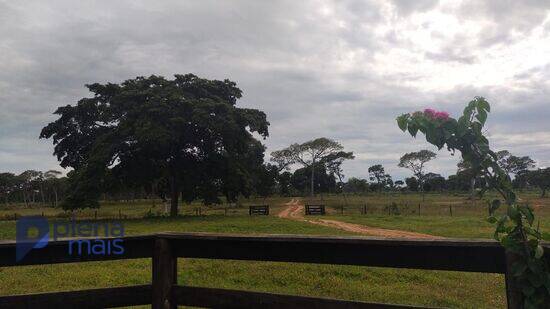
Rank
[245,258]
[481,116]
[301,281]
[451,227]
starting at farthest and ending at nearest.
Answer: [451,227]
[301,281]
[245,258]
[481,116]

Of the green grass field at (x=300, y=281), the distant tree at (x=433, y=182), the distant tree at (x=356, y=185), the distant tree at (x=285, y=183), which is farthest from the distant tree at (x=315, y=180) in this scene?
the green grass field at (x=300, y=281)

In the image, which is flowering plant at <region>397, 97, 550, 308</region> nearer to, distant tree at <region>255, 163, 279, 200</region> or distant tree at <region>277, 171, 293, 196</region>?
distant tree at <region>255, 163, 279, 200</region>

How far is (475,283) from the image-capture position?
900 centimetres

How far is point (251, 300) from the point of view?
129 inches

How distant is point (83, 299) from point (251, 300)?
4.06ft

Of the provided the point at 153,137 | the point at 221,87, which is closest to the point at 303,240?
the point at 153,137

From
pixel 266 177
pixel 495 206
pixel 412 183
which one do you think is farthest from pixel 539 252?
pixel 412 183

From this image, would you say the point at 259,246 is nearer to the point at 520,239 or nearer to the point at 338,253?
the point at 338,253

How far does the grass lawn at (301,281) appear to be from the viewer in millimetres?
7730

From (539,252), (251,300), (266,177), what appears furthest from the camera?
(266,177)

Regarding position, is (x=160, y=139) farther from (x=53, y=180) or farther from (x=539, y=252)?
(x=53, y=180)

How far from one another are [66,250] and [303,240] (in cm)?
177

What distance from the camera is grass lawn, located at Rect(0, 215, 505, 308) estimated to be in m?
7.73

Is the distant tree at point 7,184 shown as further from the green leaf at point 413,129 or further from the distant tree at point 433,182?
the green leaf at point 413,129
